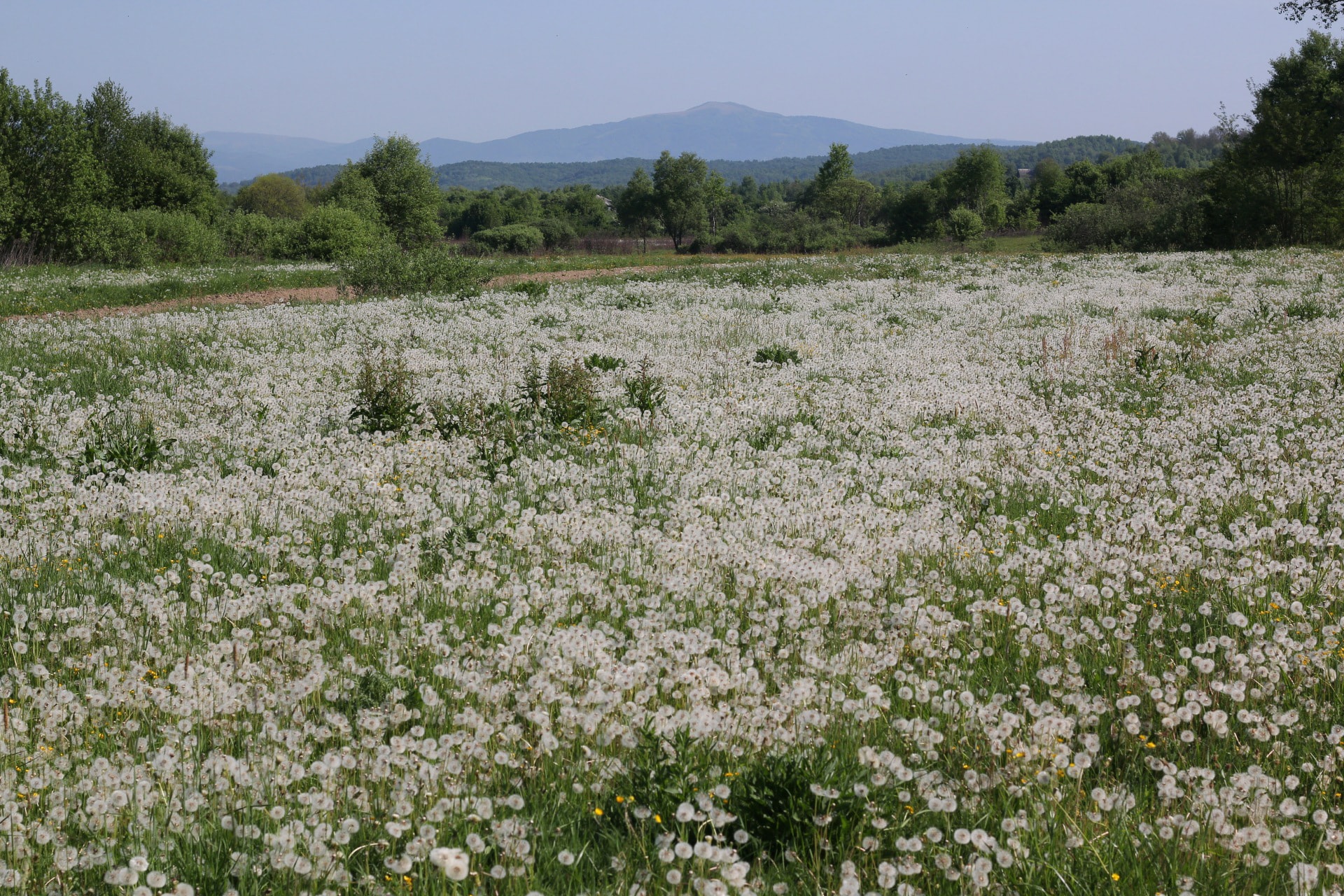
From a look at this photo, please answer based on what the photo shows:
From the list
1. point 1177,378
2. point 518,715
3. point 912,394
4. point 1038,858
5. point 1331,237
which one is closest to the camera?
point 1038,858

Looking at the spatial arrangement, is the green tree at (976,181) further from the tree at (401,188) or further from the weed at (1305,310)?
the weed at (1305,310)

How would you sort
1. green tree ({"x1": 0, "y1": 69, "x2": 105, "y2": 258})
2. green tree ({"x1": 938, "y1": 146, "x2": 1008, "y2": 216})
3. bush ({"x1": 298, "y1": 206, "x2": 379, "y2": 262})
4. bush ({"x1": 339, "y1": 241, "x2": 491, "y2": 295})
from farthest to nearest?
green tree ({"x1": 938, "y1": 146, "x2": 1008, "y2": 216}), bush ({"x1": 298, "y1": 206, "x2": 379, "y2": 262}), green tree ({"x1": 0, "y1": 69, "x2": 105, "y2": 258}), bush ({"x1": 339, "y1": 241, "x2": 491, "y2": 295})

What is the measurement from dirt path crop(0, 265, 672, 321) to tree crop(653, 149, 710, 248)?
3280 inches

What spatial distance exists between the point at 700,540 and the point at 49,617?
4003mm

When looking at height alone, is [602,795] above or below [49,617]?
below

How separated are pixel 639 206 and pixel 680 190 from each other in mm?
7082

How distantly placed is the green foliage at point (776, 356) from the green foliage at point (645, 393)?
2950mm

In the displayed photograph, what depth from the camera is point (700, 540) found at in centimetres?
615

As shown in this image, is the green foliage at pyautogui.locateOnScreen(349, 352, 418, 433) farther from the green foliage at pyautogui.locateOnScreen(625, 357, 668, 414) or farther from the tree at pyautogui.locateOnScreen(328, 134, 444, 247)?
the tree at pyautogui.locateOnScreen(328, 134, 444, 247)

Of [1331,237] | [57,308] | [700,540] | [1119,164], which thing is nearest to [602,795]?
[700,540]

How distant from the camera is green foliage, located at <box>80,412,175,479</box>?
26.6 ft

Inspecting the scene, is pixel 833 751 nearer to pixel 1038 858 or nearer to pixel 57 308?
pixel 1038 858

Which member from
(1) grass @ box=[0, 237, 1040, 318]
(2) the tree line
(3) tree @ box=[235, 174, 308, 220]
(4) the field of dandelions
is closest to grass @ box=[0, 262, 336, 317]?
(1) grass @ box=[0, 237, 1040, 318]

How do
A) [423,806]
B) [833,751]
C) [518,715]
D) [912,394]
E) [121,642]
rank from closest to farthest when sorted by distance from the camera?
[423,806] < [833,751] < [518,715] < [121,642] < [912,394]
